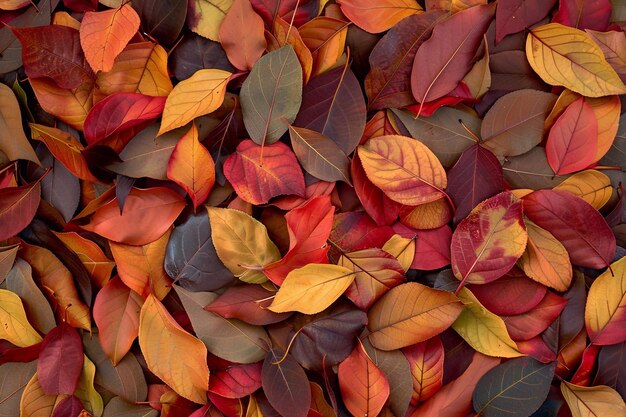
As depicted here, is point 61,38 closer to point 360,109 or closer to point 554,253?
point 360,109

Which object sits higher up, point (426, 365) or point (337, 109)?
point (337, 109)

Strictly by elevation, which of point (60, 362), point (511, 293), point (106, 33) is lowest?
point (60, 362)

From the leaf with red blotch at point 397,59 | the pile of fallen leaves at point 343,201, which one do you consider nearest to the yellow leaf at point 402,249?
the pile of fallen leaves at point 343,201

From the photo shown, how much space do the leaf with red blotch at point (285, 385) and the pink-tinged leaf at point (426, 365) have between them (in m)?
0.08

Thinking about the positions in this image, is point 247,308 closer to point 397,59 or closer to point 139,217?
point 139,217

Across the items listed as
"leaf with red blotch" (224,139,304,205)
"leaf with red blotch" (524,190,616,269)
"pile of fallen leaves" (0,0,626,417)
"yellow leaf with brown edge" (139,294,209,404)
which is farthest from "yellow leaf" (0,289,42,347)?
"leaf with red blotch" (524,190,616,269)

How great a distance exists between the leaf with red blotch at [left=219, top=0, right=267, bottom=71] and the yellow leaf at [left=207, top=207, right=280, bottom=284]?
0.12 m

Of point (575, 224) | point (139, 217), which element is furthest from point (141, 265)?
point (575, 224)

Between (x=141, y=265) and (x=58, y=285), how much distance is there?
8 centimetres

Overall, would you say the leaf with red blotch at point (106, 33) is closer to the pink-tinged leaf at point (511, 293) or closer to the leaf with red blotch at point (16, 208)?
the leaf with red blotch at point (16, 208)

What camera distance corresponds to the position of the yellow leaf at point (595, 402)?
17.6 inches

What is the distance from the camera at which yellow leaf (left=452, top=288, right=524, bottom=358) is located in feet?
1.48

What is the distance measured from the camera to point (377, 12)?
0.48 meters

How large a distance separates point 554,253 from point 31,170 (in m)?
0.44
